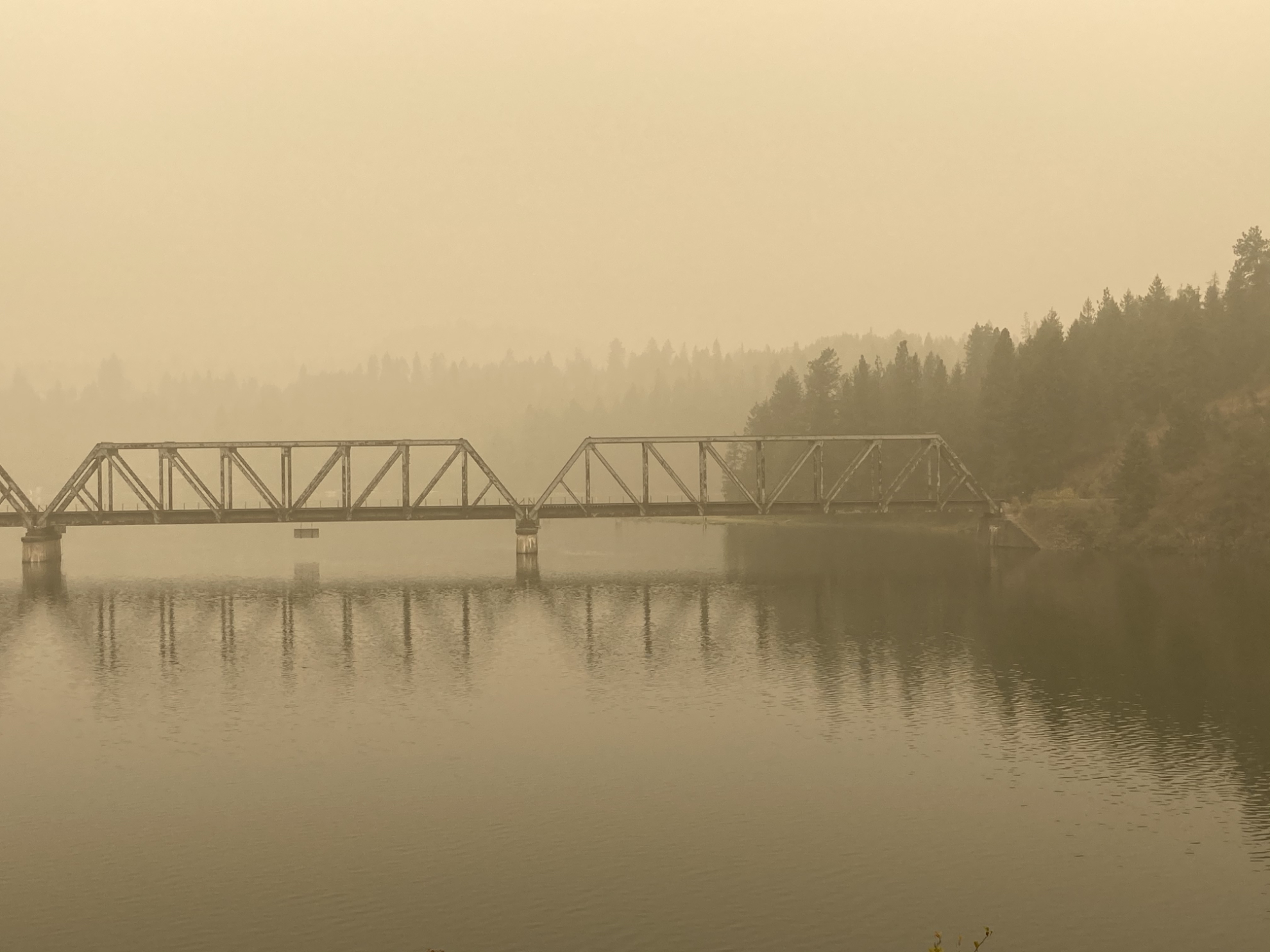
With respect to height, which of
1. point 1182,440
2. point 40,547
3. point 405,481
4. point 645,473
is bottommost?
point 40,547

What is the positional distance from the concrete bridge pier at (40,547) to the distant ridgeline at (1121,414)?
3501 inches

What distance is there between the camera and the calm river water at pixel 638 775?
2573cm

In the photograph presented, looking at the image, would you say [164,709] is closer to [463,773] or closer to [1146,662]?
[463,773]

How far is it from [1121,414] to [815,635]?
8341 centimetres

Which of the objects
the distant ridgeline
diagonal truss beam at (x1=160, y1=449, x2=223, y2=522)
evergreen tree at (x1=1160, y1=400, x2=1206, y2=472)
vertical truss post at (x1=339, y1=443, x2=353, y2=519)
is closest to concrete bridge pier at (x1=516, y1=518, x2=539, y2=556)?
→ vertical truss post at (x1=339, y1=443, x2=353, y2=519)

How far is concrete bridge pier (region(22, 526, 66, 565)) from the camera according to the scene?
106375 mm

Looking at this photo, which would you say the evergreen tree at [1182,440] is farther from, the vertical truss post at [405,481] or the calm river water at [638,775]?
the vertical truss post at [405,481]

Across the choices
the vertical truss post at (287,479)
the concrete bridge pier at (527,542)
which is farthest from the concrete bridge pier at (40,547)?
Result: the concrete bridge pier at (527,542)

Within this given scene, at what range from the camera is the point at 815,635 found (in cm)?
6406

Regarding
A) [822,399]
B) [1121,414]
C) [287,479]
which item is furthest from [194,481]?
[1121,414]

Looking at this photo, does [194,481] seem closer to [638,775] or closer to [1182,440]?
[638,775]

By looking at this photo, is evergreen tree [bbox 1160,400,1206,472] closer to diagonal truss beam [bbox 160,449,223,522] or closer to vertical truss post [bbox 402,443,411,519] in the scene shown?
vertical truss post [bbox 402,443,411,519]

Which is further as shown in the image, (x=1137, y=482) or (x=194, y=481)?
(x=194, y=481)

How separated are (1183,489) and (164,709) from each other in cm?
9233
